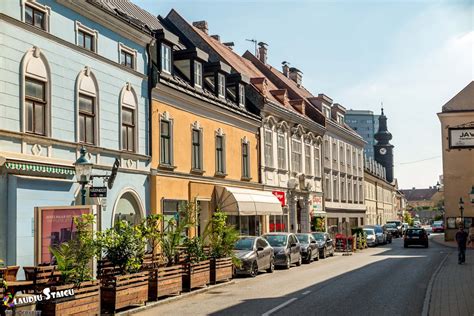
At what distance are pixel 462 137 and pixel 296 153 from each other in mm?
24053

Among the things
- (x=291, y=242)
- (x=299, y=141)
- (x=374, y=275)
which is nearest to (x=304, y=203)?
(x=299, y=141)

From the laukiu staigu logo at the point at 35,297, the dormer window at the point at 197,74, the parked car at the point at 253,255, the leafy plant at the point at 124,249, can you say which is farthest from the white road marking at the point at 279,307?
the dormer window at the point at 197,74

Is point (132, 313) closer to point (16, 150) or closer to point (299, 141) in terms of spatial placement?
point (16, 150)

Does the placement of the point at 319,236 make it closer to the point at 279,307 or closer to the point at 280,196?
the point at 280,196

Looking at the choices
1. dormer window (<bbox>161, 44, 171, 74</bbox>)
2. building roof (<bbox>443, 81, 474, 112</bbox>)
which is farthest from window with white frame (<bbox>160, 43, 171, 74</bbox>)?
building roof (<bbox>443, 81, 474, 112</bbox>)

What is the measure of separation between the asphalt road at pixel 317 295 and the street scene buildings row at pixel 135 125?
4.98 metres

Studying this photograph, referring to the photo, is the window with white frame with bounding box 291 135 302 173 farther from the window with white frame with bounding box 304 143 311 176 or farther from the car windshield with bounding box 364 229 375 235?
the car windshield with bounding box 364 229 375 235

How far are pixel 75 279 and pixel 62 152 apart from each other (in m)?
7.01

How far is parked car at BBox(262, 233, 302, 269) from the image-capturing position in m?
26.2

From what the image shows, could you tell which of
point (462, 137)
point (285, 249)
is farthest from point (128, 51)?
point (462, 137)

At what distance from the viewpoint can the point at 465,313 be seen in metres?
13.0

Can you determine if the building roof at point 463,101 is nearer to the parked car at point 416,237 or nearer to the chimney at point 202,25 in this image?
the parked car at point 416,237

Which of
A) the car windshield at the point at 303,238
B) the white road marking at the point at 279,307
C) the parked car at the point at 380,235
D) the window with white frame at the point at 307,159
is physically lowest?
the parked car at the point at 380,235

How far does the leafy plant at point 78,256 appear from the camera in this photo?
12.8m
